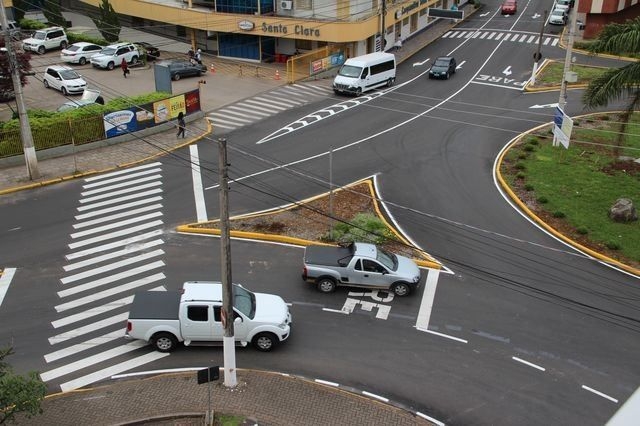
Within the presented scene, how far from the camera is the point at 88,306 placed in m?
22.3

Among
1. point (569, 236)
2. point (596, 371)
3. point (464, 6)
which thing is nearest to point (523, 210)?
point (569, 236)

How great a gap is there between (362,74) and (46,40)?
1164 inches

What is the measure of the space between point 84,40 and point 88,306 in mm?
42782

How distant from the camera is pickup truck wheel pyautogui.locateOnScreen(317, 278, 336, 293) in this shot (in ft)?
76.7

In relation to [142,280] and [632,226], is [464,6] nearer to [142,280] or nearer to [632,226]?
[632,226]

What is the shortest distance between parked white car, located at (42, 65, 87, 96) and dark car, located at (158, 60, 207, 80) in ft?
23.0

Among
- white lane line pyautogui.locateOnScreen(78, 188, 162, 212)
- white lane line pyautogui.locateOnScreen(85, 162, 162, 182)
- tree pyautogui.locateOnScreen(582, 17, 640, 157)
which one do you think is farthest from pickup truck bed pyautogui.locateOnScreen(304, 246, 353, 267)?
tree pyautogui.locateOnScreen(582, 17, 640, 157)

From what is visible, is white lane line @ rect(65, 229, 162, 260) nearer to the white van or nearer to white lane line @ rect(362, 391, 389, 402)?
white lane line @ rect(362, 391, 389, 402)

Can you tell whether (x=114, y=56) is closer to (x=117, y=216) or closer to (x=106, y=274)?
(x=117, y=216)

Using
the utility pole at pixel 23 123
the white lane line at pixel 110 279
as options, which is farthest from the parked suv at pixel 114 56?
the white lane line at pixel 110 279

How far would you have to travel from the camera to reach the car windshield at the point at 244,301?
2008cm

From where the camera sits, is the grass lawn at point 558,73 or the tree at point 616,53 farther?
the grass lawn at point 558,73

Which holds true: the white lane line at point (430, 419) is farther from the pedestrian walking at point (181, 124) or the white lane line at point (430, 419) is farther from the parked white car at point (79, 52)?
the parked white car at point (79, 52)

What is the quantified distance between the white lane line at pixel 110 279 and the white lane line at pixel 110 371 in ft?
16.2
